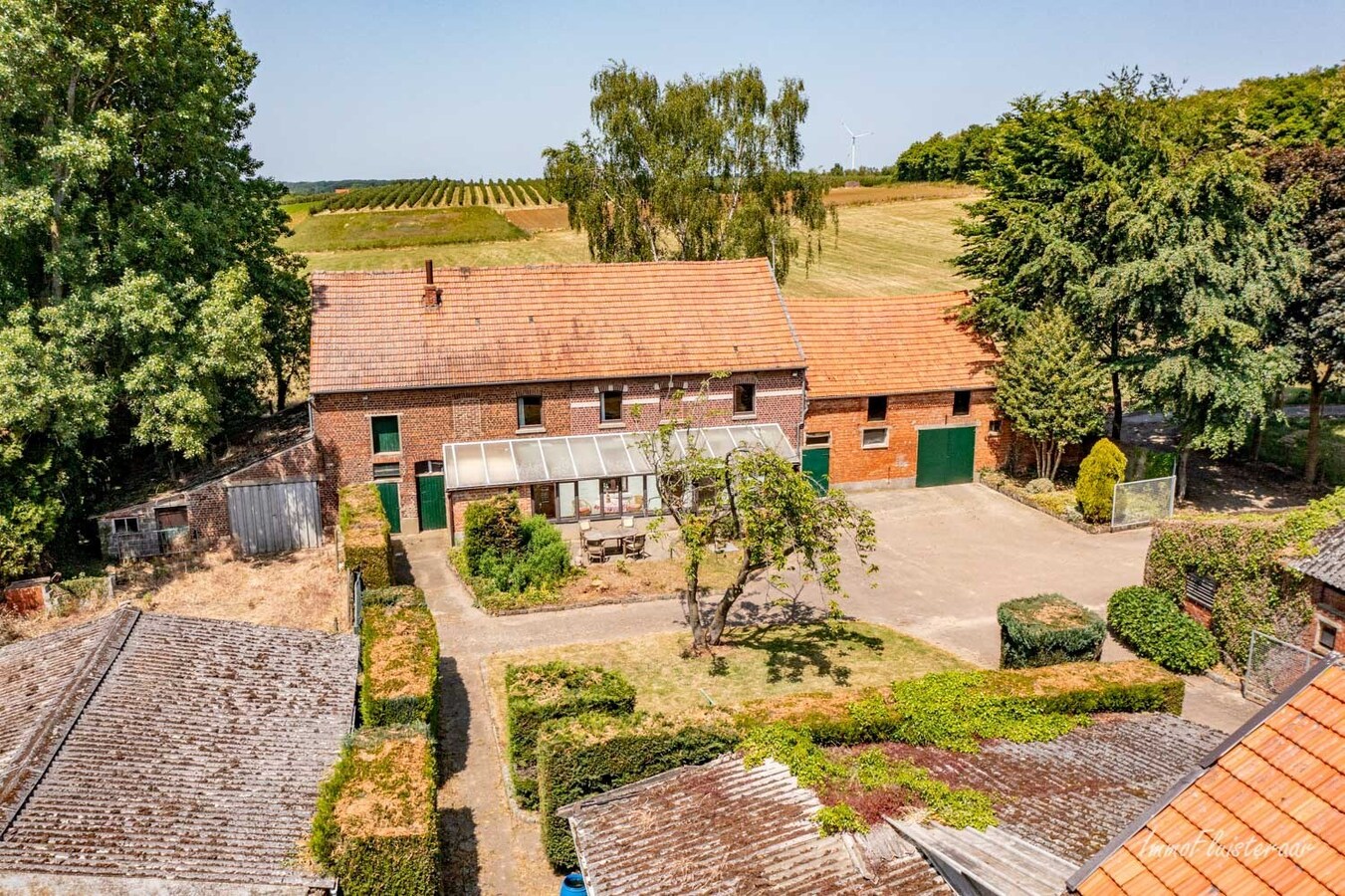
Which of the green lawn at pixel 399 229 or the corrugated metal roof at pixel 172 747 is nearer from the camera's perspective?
the corrugated metal roof at pixel 172 747

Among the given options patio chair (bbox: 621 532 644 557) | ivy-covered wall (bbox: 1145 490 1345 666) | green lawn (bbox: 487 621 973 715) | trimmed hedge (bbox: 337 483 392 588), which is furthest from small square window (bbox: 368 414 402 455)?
ivy-covered wall (bbox: 1145 490 1345 666)

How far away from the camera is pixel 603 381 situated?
27312mm

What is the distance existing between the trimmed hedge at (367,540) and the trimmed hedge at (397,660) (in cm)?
211

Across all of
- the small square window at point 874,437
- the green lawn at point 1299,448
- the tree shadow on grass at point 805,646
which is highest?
the small square window at point 874,437

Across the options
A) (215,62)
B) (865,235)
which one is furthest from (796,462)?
(865,235)

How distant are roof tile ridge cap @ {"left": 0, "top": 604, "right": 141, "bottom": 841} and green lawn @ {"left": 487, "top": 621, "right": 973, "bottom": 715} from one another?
22.6ft

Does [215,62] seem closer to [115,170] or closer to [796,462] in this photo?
[115,170]

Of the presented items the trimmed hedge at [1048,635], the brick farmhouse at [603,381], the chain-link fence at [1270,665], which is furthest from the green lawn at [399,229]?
the chain-link fence at [1270,665]

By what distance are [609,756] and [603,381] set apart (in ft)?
50.7

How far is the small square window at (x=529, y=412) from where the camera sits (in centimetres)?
2695

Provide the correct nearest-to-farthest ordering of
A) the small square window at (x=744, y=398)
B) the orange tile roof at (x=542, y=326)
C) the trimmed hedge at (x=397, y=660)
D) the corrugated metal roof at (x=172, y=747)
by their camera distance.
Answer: the corrugated metal roof at (x=172, y=747) → the trimmed hedge at (x=397, y=660) → the orange tile roof at (x=542, y=326) → the small square window at (x=744, y=398)

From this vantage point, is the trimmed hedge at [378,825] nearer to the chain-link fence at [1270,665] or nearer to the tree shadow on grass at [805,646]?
the tree shadow on grass at [805,646]

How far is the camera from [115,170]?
23.3m

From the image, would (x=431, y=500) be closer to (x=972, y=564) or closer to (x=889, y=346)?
(x=972, y=564)
